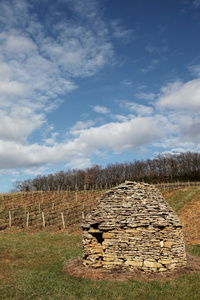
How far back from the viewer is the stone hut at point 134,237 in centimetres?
1037

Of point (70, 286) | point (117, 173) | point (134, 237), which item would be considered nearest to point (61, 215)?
point (134, 237)

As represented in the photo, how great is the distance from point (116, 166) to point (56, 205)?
61577 mm

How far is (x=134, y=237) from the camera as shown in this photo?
10648 millimetres

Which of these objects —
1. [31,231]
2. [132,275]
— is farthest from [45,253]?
[31,231]

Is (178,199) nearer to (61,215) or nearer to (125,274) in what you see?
(61,215)

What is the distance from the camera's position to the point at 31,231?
26.1 m

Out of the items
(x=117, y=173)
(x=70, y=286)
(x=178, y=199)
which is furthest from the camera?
(x=117, y=173)

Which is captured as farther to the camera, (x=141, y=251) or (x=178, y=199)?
(x=178, y=199)

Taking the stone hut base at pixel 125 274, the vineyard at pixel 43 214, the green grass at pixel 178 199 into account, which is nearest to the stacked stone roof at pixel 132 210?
the stone hut base at pixel 125 274

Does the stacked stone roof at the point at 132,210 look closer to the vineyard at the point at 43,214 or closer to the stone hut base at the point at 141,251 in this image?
the stone hut base at the point at 141,251

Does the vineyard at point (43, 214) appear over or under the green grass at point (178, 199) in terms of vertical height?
under

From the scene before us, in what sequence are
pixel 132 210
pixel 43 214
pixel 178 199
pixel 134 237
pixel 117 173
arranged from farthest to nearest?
pixel 117 173, pixel 178 199, pixel 43 214, pixel 132 210, pixel 134 237

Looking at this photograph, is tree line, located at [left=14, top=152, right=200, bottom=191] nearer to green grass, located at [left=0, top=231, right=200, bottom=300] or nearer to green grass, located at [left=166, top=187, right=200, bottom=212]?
green grass, located at [left=166, top=187, right=200, bottom=212]

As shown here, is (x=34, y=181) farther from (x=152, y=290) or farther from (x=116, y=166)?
(x=152, y=290)
